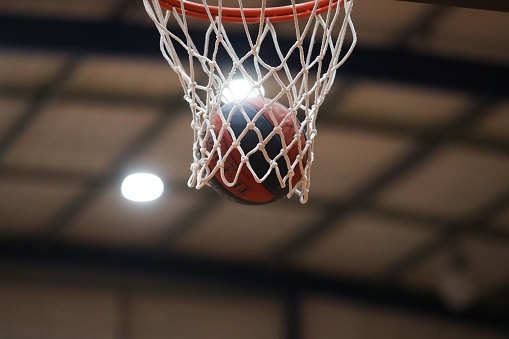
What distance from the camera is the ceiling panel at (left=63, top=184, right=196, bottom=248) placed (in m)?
6.70

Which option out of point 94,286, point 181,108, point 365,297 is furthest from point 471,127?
point 94,286

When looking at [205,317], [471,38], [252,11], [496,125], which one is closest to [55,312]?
[205,317]

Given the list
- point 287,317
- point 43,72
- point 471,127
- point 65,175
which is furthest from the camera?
point 287,317

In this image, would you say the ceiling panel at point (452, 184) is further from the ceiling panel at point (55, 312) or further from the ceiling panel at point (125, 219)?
the ceiling panel at point (55, 312)

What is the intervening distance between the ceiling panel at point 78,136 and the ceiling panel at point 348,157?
1.10m

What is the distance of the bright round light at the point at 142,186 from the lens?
6473mm

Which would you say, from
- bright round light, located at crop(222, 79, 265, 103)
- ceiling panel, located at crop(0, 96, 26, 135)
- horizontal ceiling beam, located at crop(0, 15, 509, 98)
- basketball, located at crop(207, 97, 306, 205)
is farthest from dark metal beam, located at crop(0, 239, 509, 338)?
basketball, located at crop(207, 97, 306, 205)

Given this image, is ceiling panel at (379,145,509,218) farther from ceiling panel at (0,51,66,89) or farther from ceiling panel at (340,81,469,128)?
ceiling panel at (0,51,66,89)

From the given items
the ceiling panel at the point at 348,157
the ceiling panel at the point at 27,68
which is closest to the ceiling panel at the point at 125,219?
the ceiling panel at the point at 348,157

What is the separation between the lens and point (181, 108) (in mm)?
5742

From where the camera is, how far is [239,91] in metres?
3.82

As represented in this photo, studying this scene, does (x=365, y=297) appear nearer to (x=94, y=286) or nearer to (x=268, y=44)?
(x=94, y=286)

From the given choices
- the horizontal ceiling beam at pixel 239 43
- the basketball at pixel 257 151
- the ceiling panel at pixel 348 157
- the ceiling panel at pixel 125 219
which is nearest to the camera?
the basketball at pixel 257 151

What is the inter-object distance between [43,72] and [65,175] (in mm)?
1192
